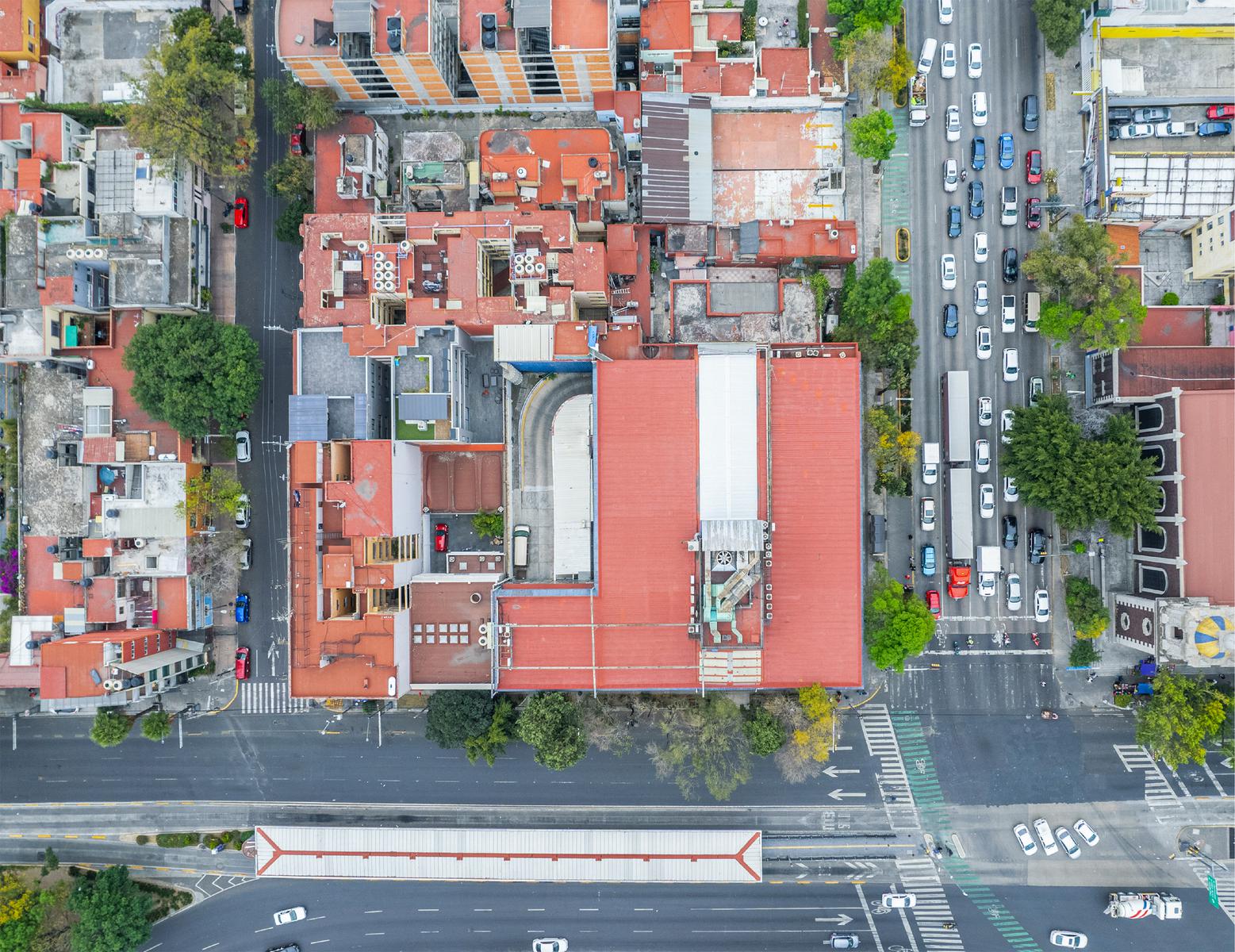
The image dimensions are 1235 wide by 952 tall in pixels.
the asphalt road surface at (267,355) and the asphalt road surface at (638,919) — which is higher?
the asphalt road surface at (267,355)

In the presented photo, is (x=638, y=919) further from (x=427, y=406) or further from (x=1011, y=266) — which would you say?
(x=1011, y=266)

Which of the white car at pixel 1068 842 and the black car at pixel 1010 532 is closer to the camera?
the white car at pixel 1068 842

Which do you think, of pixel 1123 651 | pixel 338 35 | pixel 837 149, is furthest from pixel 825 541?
pixel 338 35

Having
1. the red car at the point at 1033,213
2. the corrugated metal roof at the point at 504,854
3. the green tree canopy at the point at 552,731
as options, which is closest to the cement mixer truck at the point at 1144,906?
the corrugated metal roof at the point at 504,854

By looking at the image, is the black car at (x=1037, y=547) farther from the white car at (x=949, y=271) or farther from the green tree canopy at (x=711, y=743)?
the green tree canopy at (x=711, y=743)

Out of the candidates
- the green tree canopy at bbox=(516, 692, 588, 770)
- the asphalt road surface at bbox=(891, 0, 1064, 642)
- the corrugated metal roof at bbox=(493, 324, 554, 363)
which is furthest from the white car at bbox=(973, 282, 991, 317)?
the green tree canopy at bbox=(516, 692, 588, 770)

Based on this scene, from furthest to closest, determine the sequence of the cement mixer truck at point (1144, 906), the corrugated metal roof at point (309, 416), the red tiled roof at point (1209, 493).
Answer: the cement mixer truck at point (1144, 906)
the corrugated metal roof at point (309, 416)
the red tiled roof at point (1209, 493)
